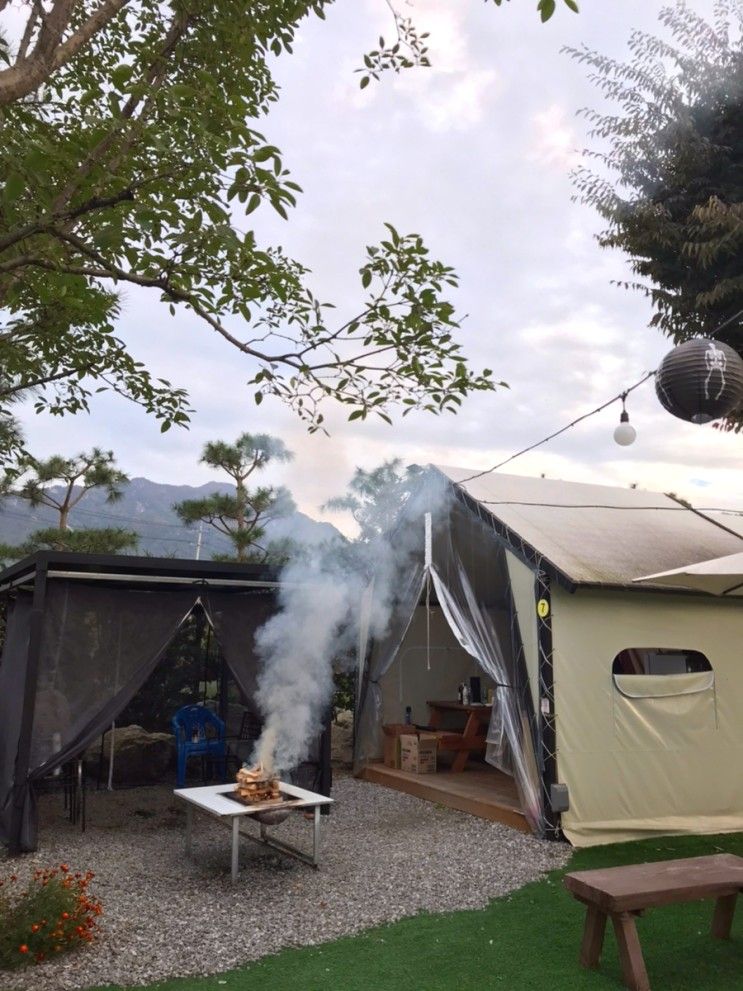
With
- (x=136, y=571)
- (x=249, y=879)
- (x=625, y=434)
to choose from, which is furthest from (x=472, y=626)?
(x=136, y=571)

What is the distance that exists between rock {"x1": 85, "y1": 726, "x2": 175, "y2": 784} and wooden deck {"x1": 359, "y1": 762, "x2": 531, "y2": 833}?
98.2 inches

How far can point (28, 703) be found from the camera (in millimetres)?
6414

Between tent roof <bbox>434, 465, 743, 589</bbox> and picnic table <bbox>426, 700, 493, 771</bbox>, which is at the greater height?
tent roof <bbox>434, 465, 743, 589</bbox>

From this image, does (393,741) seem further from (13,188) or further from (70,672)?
(13,188)

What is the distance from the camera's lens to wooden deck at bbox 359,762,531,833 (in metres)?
7.25

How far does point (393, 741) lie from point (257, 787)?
13.4 feet

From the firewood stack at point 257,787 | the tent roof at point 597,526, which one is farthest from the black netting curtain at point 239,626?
the tent roof at point 597,526

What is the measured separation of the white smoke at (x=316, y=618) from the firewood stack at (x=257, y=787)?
1.20 ft

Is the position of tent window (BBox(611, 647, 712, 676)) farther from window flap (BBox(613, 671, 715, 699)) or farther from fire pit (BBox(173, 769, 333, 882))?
fire pit (BBox(173, 769, 333, 882))

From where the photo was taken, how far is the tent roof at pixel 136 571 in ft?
21.8

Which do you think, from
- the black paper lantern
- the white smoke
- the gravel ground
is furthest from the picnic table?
the black paper lantern

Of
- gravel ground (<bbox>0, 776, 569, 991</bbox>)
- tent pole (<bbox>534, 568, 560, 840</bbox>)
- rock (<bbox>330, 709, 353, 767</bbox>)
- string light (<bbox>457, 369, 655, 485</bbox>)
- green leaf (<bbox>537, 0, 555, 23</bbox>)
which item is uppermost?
green leaf (<bbox>537, 0, 555, 23</bbox>)

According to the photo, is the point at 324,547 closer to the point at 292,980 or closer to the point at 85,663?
the point at 85,663

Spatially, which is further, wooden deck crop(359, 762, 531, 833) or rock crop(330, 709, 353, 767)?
rock crop(330, 709, 353, 767)
